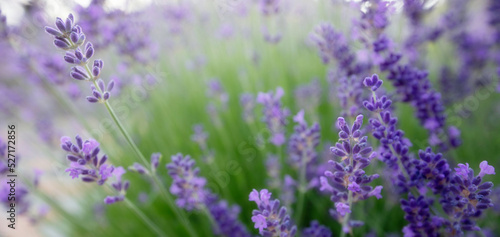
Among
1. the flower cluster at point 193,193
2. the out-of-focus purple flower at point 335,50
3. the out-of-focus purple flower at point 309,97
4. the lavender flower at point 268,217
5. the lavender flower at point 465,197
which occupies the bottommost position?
the lavender flower at point 465,197

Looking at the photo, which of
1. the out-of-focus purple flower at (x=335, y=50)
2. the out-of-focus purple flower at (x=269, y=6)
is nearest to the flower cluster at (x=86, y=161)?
the out-of-focus purple flower at (x=335, y=50)

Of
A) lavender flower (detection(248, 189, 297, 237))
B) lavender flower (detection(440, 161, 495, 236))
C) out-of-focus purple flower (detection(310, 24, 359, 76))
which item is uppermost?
out-of-focus purple flower (detection(310, 24, 359, 76))

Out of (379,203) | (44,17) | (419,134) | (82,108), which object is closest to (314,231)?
(379,203)

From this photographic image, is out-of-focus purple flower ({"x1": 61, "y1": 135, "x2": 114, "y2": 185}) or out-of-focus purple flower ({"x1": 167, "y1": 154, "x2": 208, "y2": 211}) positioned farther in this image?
out-of-focus purple flower ({"x1": 167, "y1": 154, "x2": 208, "y2": 211})

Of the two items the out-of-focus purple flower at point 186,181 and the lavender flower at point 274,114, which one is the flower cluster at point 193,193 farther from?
the lavender flower at point 274,114

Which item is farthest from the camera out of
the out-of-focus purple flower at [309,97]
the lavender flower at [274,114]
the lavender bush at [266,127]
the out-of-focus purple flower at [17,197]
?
the out-of-focus purple flower at [309,97]

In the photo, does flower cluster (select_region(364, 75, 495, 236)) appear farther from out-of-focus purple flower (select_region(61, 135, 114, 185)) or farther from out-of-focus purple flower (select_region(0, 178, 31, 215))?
out-of-focus purple flower (select_region(0, 178, 31, 215))

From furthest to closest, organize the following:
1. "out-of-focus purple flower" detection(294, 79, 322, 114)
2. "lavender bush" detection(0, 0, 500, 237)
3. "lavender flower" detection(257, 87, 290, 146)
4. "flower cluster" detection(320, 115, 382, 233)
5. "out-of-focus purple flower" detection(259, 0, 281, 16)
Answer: "out-of-focus purple flower" detection(259, 0, 281, 16), "out-of-focus purple flower" detection(294, 79, 322, 114), "lavender flower" detection(257, 87, 290, 146), "lavender bush" detection(0, 0, 500, 237), "flower cluster" detection(320, 115, 382, 233)

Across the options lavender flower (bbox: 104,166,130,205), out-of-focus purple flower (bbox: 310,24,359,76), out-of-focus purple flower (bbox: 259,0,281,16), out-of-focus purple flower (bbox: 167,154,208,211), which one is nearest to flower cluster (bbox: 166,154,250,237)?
out-of-focus purple flower (bbox: 167,154,208,211)

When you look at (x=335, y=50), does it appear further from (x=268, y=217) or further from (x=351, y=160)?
(x=268, y=217)
